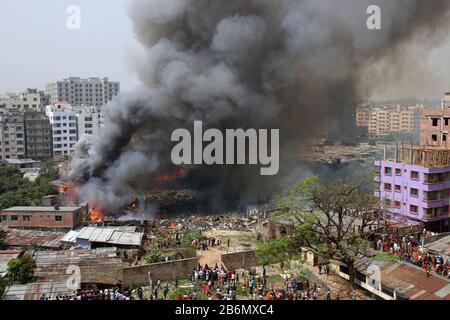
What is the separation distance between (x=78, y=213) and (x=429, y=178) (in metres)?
12.8

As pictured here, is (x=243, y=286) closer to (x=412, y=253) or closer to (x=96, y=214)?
(x=412, y=253)

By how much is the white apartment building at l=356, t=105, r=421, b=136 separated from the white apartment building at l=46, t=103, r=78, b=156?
30.1 m

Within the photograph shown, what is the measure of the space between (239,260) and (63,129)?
32.5 meters

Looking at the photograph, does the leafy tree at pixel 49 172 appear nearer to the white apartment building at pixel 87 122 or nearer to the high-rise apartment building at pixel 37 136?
the high-rise apartment building at pixel 37 136

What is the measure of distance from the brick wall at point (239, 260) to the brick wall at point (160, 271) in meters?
0.96

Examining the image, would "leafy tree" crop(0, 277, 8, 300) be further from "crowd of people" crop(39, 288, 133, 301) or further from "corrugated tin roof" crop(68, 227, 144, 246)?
"corrugated tin roof" crop(68, 227, 144, 246)

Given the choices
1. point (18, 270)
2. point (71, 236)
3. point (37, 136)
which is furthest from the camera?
point (37, 136)

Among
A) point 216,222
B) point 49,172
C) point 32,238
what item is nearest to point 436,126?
point 216,222

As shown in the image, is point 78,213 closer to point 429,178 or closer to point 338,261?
point 338,261

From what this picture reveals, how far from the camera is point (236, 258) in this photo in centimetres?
1438

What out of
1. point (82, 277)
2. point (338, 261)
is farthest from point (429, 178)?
point (82, 277)

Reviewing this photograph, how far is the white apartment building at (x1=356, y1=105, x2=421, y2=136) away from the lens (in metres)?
55.2

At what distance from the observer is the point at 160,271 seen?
13.2m

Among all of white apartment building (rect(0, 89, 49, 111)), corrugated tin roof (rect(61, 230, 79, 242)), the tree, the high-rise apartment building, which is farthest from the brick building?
white apartment building (rect(0, 89, 49, 111))
